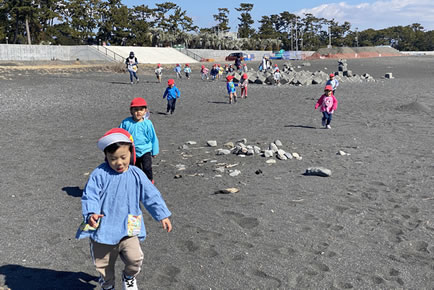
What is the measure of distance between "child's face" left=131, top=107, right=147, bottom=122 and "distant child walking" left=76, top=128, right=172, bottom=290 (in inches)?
101

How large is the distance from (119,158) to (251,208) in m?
3.14

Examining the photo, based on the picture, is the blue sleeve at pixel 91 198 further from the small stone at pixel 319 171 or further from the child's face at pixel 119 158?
the small stone at pixel 319 171

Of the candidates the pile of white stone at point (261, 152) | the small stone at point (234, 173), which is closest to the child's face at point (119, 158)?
the small stone at point (234, 173)

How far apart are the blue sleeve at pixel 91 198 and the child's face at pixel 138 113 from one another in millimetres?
2781

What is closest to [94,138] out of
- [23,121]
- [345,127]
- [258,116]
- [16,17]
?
[23,121]

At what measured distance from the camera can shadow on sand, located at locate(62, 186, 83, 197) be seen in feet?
23.0

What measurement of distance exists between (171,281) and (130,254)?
2.74ft

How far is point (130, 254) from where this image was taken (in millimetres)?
3447

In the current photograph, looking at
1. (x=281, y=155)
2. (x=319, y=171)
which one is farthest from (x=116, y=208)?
(x=281, y=155)

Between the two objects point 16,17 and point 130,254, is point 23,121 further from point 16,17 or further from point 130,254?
point 16,17

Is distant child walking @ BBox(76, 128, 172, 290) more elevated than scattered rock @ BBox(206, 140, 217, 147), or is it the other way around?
distant child walking @ BBox(76, 128, 172, 290)

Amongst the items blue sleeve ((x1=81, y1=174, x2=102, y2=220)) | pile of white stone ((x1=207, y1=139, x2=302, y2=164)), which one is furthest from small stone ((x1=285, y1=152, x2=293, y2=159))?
blue sleeve ((x1=81, y1=174, x2=102, y2=220))

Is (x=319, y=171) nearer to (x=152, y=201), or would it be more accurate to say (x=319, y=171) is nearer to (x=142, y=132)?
(x=142, y=132)

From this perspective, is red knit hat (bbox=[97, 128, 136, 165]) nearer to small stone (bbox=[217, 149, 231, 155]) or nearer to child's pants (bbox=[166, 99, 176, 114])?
small stone (bbox=[217, 149, 231, 155])
